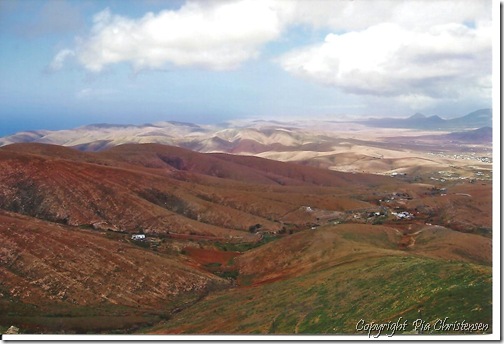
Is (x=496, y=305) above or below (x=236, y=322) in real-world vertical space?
above

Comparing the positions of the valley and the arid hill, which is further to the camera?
the arid hill

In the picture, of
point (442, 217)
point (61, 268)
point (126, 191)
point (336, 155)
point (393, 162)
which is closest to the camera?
point (61, 268)

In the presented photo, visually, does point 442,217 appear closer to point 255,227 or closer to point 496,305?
point 255,227

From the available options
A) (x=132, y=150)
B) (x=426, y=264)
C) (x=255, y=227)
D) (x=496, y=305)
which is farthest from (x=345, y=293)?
(x=132, y=150)

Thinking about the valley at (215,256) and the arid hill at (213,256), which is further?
the arid hill at (213,256)

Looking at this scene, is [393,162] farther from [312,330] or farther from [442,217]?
[312,330]

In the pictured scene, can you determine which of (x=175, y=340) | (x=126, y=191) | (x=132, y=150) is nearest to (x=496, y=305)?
(x=175, y=340)

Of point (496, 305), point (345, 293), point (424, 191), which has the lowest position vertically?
point (424, 191)

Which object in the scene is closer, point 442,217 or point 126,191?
point 126,191

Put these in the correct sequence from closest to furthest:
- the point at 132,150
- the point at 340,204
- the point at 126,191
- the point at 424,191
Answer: the point at 126,191 < the point at 340,204 < the point at 424,191 < the point at 132,150
